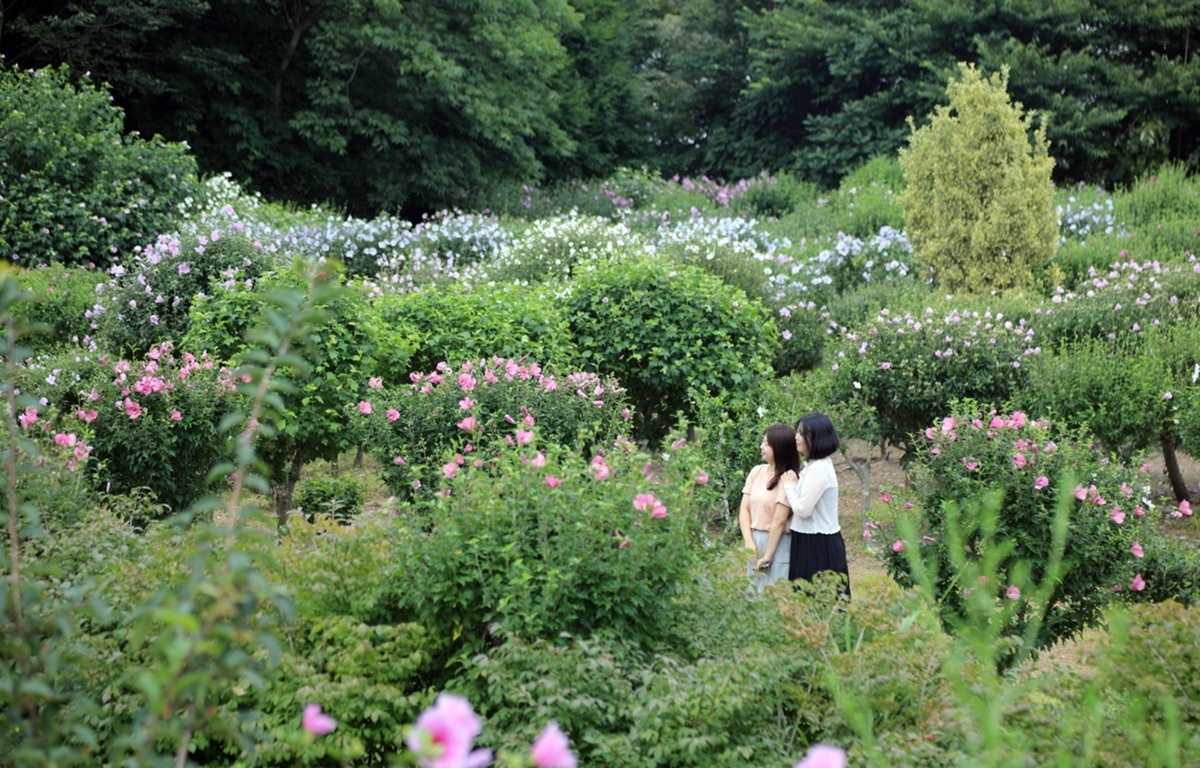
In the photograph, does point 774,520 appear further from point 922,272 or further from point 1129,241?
point 1129,241

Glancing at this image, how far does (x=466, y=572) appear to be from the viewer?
10.6 ft

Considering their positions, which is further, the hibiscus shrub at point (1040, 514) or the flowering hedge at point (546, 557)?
the hibiscus shrub at point (1040, 514)

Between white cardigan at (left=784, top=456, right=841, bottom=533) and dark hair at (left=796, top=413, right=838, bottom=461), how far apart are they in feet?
0.19

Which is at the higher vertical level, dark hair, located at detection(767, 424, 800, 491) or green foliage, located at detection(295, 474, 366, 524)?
dark hair, located at detection(767, 424, 800, 491)

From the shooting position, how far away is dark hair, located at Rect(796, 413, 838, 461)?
4738 mm

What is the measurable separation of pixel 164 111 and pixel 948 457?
1712cm

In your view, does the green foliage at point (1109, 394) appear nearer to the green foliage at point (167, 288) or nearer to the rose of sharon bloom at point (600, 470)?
the rose of sharon bloom at point (600, 470)

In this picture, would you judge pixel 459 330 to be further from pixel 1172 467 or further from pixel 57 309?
pixel 1172 467

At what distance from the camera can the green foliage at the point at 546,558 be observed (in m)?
3.21

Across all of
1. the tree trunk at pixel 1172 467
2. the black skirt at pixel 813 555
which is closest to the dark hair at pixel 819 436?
the black skirt at pixel 813 555

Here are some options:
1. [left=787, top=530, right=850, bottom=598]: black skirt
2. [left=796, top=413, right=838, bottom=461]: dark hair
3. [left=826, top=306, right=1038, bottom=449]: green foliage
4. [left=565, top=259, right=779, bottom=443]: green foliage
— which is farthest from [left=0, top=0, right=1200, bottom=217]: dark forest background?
[left=787, top=530, right=850, bottom=598]: black skirt

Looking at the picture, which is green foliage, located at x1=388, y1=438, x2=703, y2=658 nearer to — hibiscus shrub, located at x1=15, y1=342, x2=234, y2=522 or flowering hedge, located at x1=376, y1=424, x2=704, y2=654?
flowering hedge, located at x1=376, y1=424, x2=704, y2=654

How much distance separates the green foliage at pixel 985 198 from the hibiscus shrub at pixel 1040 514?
6416 mm

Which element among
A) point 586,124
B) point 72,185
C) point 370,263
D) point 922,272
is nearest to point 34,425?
point 72,185
